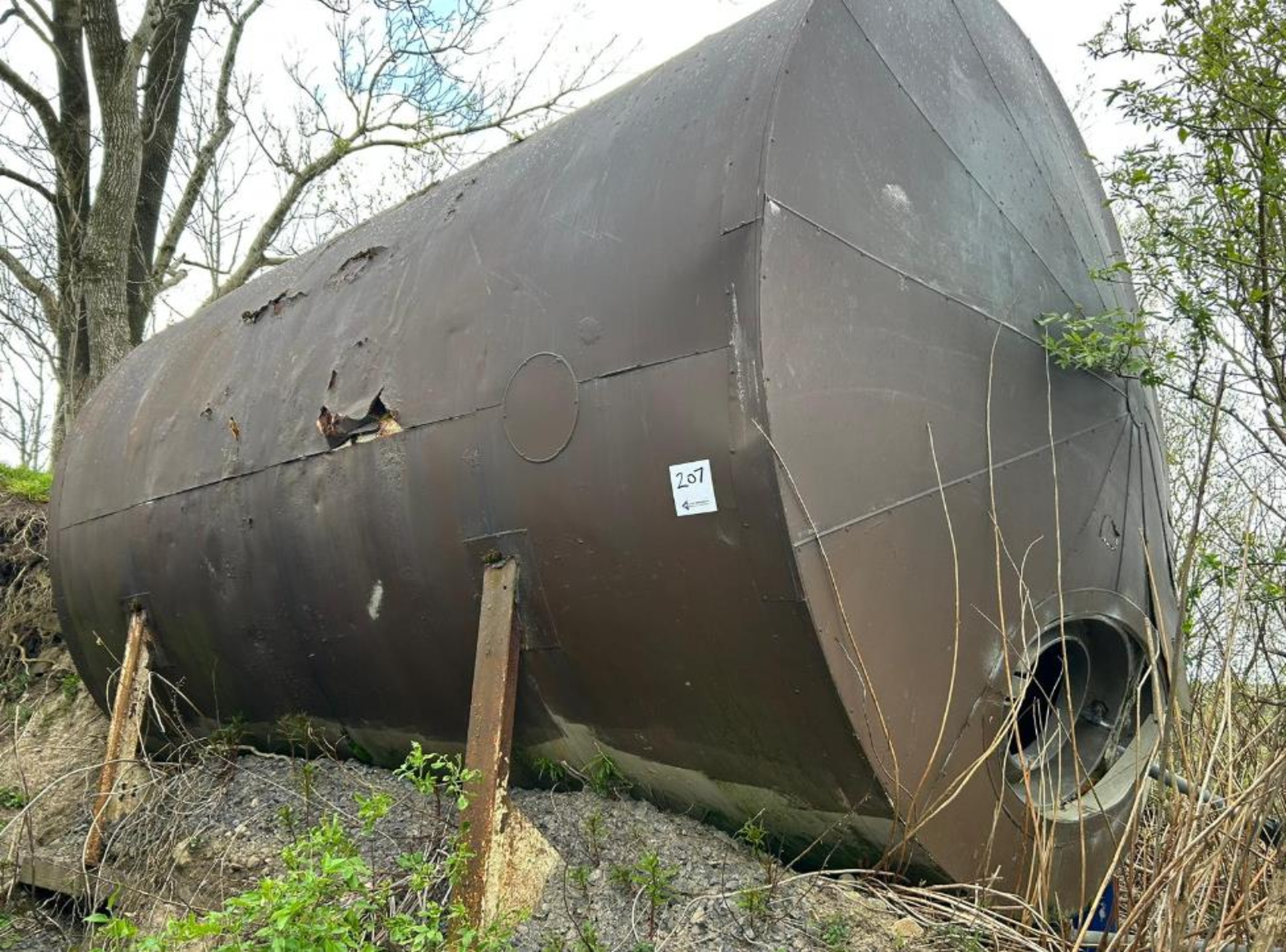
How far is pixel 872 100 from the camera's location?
291 cm

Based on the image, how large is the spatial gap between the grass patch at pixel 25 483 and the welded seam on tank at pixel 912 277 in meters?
6.96

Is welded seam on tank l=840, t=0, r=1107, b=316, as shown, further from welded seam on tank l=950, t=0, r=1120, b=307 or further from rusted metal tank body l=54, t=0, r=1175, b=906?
welded seam on tank l=950, t=0, r=1120, b=307

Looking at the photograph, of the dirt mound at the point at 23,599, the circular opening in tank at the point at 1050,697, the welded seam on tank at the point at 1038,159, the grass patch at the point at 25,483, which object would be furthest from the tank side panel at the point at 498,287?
the grass patch at the point at 25,483

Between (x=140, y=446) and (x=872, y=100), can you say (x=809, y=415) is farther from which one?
(x=140, y=446)

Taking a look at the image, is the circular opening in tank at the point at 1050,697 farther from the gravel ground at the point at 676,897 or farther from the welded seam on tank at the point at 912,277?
the welded seam on tank at the point at 912,277

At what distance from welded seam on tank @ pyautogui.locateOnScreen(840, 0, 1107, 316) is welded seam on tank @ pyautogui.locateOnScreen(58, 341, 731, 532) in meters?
1.11

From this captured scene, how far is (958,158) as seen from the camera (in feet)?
10.3

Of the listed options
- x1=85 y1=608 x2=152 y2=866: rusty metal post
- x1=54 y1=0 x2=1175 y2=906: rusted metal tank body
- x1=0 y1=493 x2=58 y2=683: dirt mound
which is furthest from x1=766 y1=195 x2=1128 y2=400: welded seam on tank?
x1=0 y1=493 x2=58 y2=683: dirt mound

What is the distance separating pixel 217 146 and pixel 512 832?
528 inches

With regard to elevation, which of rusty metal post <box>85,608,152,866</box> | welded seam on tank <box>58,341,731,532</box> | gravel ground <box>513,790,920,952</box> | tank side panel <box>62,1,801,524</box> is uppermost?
tank side panel <box>62,1,801,524</box>

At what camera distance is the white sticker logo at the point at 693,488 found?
8.35ft

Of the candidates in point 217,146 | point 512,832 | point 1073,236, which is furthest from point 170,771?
point 217,146

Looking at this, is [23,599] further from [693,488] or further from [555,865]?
[693,488]

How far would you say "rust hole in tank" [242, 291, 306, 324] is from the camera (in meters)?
4.51
